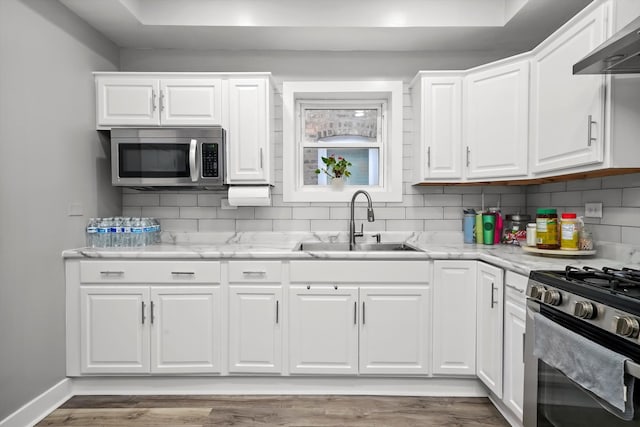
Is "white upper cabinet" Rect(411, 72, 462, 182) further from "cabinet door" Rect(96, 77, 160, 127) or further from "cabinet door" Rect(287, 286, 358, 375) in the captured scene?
"cabinet door" Rect(96, 77, 160, 127)

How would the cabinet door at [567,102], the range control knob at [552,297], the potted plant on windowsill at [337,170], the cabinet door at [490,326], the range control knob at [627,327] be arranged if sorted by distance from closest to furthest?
the range control knob at [627,327] < the range control knob at [552,297] < the cabinet door at [567,102] < the cabinet door at [490,326] < the potted plant on windowsill at [337,170]

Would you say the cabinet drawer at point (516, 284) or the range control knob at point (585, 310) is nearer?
the range control knob at point (585, 310)

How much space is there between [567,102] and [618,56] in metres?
0.46

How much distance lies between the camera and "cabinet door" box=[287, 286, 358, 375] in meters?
2.41

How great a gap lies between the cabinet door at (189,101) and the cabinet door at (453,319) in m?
1.83

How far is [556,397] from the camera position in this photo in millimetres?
1531

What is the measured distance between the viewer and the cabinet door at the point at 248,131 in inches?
108

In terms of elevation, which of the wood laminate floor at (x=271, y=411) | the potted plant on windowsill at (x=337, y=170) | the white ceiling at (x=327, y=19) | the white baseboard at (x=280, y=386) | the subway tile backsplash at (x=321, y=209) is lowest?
the wood laminate floor at (x=271, y=411)

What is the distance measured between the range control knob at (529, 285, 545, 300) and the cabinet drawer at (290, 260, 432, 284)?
30.8 inches

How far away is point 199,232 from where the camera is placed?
308 centimetres

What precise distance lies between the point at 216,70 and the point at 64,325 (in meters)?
2.07

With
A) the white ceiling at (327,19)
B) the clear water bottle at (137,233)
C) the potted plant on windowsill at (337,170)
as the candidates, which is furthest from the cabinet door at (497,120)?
the clear water bottle at (137,233)

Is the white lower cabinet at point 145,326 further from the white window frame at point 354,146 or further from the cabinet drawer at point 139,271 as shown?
the white window frame at point 354,146

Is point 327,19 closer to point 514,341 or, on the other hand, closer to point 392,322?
point 392,322
